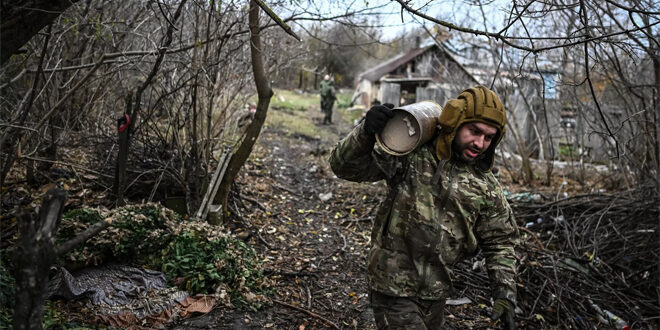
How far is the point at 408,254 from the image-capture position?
2557 mm

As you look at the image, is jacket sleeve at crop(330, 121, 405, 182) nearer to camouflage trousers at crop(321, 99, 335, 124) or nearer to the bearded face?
the bearded face

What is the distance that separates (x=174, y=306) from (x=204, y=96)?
293 centimetres

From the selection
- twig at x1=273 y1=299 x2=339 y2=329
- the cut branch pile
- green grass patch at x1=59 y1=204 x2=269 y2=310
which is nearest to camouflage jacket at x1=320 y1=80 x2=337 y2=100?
the cut branch pile

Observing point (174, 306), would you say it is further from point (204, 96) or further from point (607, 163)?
point (607, 163)

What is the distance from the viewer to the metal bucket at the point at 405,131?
2396mm

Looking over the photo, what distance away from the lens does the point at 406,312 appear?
249 cm

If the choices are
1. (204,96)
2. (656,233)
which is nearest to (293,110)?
(204,96)

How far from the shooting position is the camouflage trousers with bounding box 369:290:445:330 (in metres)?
2.47

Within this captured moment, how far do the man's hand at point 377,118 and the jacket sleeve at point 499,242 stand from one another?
2.80 feet

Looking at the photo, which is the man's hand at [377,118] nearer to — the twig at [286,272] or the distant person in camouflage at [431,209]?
the distant person in camouflage at [431,209]

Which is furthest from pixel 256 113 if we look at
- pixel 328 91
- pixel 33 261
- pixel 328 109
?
pixel 328 109

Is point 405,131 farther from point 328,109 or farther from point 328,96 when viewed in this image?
point 328,109

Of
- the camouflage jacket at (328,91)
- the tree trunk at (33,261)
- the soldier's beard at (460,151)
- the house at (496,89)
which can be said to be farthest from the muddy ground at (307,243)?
the camouflage jacket at (328,91)

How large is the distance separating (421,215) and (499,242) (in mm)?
608
